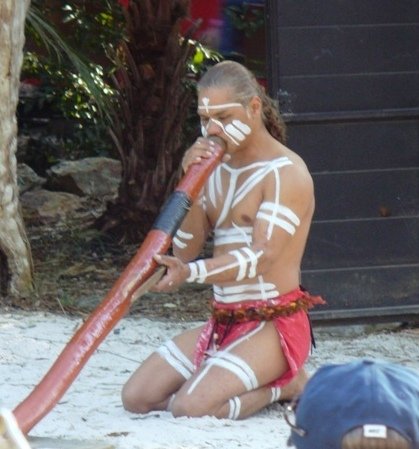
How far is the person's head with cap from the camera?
5.21 feet

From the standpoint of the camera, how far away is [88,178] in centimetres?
986

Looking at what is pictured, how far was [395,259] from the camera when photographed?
6020 millimetres

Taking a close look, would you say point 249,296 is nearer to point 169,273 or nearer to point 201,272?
point 201,272

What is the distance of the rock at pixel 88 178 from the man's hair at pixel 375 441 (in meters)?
8.27

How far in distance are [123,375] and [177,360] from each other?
2.05 ft

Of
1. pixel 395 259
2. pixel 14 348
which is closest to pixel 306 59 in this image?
pixel 395 259

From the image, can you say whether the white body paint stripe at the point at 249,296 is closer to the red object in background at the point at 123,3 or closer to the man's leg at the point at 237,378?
the man's leg at the point at 237,378

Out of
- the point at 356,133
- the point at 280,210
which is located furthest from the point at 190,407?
the point at 356,133

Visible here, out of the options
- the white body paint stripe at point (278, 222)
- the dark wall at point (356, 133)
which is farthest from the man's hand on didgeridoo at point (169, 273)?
the dark wall at point (356, 133)

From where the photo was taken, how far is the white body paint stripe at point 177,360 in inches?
178

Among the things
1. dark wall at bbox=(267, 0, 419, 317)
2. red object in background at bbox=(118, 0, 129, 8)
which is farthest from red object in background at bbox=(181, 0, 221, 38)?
dark wall at bbox=(267, 0, 419, 317)

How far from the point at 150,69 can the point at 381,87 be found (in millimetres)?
2427

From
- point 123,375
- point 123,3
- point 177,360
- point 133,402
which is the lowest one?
point 123,375

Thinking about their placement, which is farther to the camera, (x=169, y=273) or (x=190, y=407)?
(x=190, y=407)
